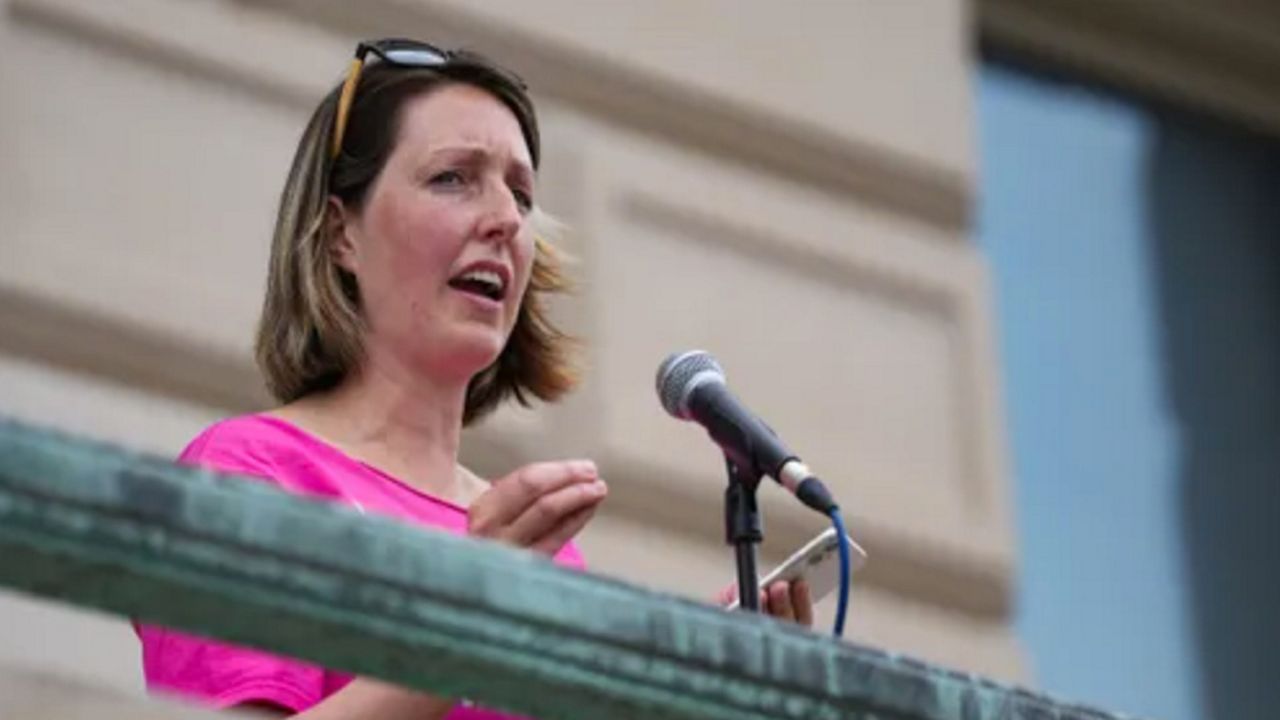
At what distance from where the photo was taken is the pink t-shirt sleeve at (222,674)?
323cm

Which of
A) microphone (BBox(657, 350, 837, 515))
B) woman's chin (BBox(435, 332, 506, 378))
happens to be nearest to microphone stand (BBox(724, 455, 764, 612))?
microphone (BBox(657, 350, 837, 515))

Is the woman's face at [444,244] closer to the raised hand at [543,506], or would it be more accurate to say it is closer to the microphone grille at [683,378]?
the microphone grille at [683,378]

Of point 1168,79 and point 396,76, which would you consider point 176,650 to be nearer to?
point 396,76

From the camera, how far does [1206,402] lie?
7.13m

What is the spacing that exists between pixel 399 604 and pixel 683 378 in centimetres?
82

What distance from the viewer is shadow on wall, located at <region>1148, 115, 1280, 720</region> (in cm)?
697

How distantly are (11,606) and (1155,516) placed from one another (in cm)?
230

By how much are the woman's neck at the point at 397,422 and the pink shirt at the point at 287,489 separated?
0.05 m

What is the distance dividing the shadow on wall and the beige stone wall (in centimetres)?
53

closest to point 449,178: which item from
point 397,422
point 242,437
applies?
point 397,422

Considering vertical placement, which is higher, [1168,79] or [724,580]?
[1168,79]

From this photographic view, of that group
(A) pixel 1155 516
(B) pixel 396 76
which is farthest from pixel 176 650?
(A) pixel 1155 516

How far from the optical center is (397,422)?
3.59 meters

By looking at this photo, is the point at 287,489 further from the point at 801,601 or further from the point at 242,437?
the point at 801,601
